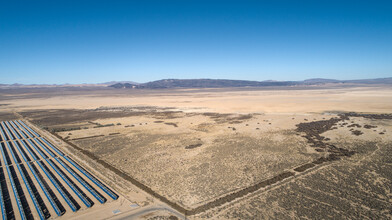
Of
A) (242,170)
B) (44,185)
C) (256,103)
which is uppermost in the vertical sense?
(256,103)

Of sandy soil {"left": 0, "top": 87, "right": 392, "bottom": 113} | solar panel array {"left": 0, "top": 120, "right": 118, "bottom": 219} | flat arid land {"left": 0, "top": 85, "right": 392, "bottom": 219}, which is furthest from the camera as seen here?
sandy soil {"left": 0, "top": 87, "right": 392, "bottom": 113}

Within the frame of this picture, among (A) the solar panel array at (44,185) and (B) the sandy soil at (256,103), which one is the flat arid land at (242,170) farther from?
(B) the sandy soil at (256,103)

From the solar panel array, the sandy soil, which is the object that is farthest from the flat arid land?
the sandy soil

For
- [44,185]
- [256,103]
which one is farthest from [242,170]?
[256,103]

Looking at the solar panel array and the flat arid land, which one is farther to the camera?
the solar panel array

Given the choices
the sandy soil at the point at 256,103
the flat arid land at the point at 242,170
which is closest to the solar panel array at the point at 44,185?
the flat arid land at the point at 242,170

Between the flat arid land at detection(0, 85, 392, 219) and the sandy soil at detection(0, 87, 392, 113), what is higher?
the sandy soil at detection(0, 87, 392, 113)

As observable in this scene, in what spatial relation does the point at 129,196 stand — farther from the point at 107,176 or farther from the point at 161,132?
the point at 161,132

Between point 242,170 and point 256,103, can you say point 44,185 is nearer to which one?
point 242,170

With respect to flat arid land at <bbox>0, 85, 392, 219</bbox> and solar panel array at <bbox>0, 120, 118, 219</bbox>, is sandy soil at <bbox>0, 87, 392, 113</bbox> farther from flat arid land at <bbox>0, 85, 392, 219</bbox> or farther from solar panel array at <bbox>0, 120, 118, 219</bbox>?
solar panel array at <bbox>0, 120, 118, 219</bbox>

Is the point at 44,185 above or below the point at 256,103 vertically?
below

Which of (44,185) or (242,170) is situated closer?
(44,185)
